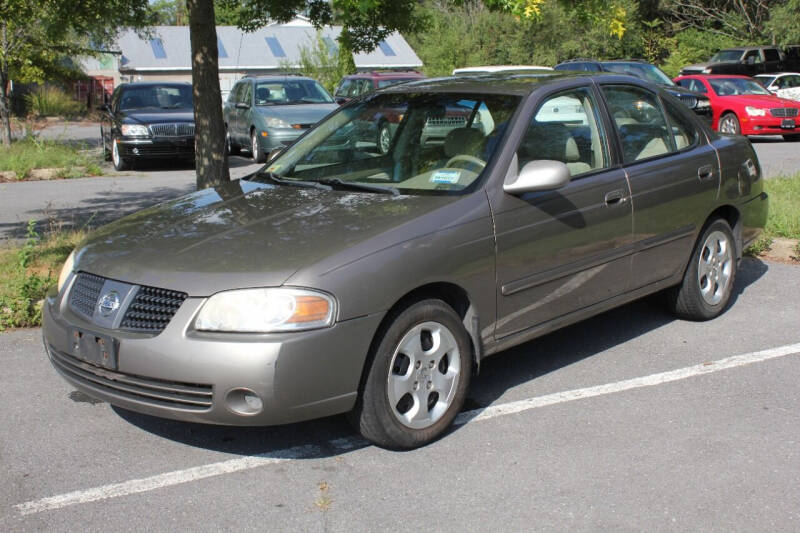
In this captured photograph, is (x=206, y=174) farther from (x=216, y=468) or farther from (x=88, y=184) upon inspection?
(x=88, y=184)

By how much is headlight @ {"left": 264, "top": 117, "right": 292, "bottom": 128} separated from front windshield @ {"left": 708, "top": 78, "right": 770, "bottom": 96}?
9993mm

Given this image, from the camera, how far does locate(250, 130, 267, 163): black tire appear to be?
17391 mm

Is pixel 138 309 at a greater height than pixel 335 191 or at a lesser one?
lesser

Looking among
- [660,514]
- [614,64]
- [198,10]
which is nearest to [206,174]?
[198,10]

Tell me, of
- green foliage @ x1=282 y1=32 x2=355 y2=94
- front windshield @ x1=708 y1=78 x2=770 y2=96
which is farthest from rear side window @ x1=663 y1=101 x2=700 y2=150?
green foliage @ x1=282 y1=32 x2=355 y2=94

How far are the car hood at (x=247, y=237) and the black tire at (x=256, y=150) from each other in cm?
1245

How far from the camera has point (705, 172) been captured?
605cm

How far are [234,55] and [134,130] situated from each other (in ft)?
113

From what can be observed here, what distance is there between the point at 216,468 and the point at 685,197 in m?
3.40

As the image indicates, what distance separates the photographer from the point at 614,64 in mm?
21812

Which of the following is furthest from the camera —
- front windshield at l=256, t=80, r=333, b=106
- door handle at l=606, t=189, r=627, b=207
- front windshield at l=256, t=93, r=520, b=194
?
front windshield at l=256, t=80, r=333, b=106

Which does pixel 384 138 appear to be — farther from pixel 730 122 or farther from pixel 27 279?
pixel 730 122

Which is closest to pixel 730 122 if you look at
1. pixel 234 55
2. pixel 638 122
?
pixel 638 122

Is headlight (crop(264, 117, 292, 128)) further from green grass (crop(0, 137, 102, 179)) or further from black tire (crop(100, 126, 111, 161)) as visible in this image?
black tire (crop(100, 126, 111, 161))
